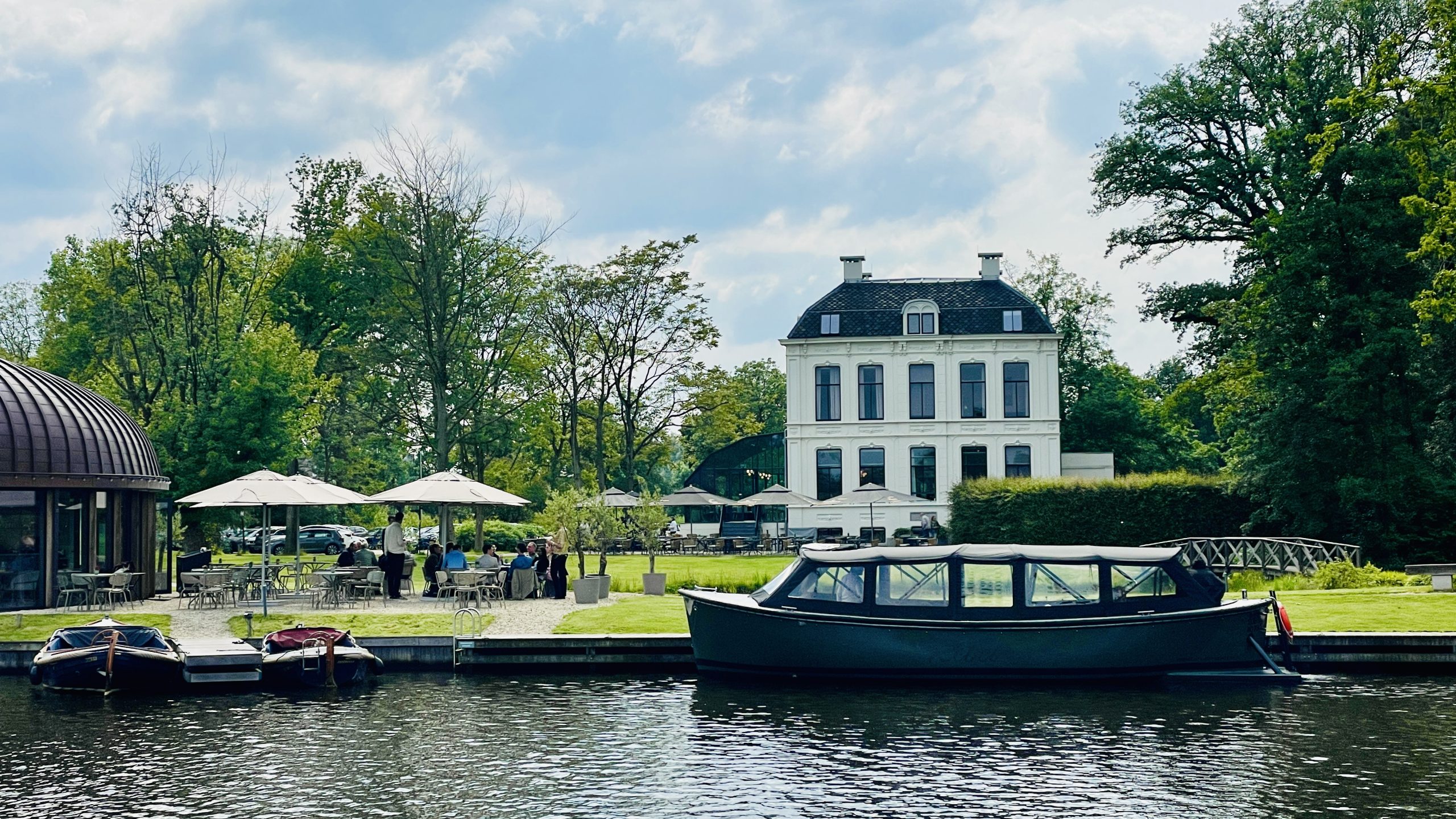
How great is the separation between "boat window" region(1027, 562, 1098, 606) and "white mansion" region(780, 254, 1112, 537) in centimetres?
2980

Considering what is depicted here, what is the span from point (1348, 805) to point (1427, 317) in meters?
19.2

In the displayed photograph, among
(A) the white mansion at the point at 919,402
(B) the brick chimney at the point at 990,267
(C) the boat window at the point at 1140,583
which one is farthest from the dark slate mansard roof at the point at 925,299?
(C) the boat window at the point at 1140,583

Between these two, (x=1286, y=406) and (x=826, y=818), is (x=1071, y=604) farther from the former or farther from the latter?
(x=1286, y=406)

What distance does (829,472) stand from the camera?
2067 inches

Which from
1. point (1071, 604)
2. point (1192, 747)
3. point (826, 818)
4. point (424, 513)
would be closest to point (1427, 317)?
point (1071, 604)

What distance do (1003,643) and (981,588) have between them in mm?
900

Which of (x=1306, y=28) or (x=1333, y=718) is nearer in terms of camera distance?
(x=1333, y=718)

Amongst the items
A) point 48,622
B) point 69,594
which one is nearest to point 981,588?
point 48,622

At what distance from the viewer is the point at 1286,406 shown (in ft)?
116

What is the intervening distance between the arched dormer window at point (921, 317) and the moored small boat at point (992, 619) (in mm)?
31509

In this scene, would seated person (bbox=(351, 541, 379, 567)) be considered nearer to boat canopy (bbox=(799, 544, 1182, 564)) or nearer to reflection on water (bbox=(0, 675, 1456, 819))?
reflection on water (bbox=(0, 675, 1456, 819))

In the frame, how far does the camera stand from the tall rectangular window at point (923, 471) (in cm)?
5184

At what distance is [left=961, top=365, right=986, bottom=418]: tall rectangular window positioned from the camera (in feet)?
170

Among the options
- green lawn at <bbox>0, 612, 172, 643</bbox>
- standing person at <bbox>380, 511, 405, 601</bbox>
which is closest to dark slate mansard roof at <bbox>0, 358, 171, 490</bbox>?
green lawn at <bbox>0, 612, 172, 643</bbox>
